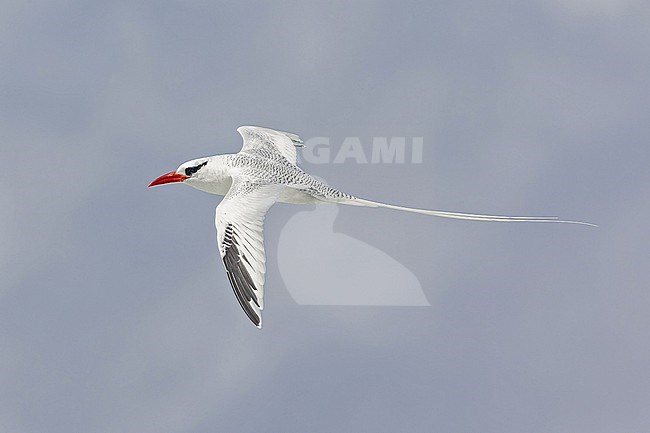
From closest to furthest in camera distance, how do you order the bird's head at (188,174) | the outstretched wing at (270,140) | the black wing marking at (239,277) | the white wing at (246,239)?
the black wing marking at (239,277) < the white wing at (246,239) < the bird's head at (188,174) < the outstretched wing at (270,140)

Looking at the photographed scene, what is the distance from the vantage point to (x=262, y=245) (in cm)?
1720

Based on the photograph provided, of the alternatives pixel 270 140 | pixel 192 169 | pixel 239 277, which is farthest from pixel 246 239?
pixel 270 140

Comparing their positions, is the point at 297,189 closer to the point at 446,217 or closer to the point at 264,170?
the point at 264,170

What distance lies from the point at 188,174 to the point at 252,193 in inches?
91.5

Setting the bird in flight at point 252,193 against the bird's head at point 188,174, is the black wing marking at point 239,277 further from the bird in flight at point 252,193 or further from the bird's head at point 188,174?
the bird's head at point 188,174

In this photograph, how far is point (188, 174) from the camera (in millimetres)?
20078

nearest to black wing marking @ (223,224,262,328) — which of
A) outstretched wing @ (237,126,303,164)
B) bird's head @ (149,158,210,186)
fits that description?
bird's head @ (149,158,210,186)

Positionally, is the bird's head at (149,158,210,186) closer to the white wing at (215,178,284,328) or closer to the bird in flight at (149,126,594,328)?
the bird in flight at (149,126,594,328)

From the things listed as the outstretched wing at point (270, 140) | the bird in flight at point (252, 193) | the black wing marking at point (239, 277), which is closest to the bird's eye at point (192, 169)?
the bird in flight at point (252, 193)

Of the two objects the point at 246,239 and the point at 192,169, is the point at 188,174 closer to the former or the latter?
the point at 192,169

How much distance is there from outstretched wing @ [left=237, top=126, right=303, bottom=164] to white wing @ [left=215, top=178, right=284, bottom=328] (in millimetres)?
2943

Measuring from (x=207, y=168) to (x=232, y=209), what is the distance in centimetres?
241

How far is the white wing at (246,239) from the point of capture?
16.5 meters

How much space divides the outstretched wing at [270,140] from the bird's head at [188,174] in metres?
1.30
